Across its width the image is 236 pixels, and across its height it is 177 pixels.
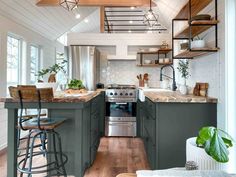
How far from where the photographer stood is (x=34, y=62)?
5797 millimetres

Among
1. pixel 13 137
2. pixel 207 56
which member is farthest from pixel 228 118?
pixel 13 137

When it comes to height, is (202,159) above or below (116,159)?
above

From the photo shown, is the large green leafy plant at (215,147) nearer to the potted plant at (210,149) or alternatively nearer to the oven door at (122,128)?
the potted plant at (210,149)

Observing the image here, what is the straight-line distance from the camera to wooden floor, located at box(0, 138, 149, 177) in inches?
124

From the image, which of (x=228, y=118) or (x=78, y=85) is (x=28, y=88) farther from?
(x=228, y=118)

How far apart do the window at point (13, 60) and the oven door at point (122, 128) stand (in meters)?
2.08

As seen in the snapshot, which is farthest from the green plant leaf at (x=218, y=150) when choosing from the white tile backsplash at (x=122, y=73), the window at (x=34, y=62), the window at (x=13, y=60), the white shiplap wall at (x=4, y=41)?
the window at (x=34, y=62)

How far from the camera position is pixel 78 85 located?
3383mm

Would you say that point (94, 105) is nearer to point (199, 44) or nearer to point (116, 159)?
point (116, 159)

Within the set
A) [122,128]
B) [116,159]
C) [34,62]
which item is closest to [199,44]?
[116,159]

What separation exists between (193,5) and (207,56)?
2.40 ft

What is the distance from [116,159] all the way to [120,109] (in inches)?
A: 63.3

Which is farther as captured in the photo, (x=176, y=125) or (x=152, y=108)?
(x=152, y=108)

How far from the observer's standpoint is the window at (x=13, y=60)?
4.44 metres
